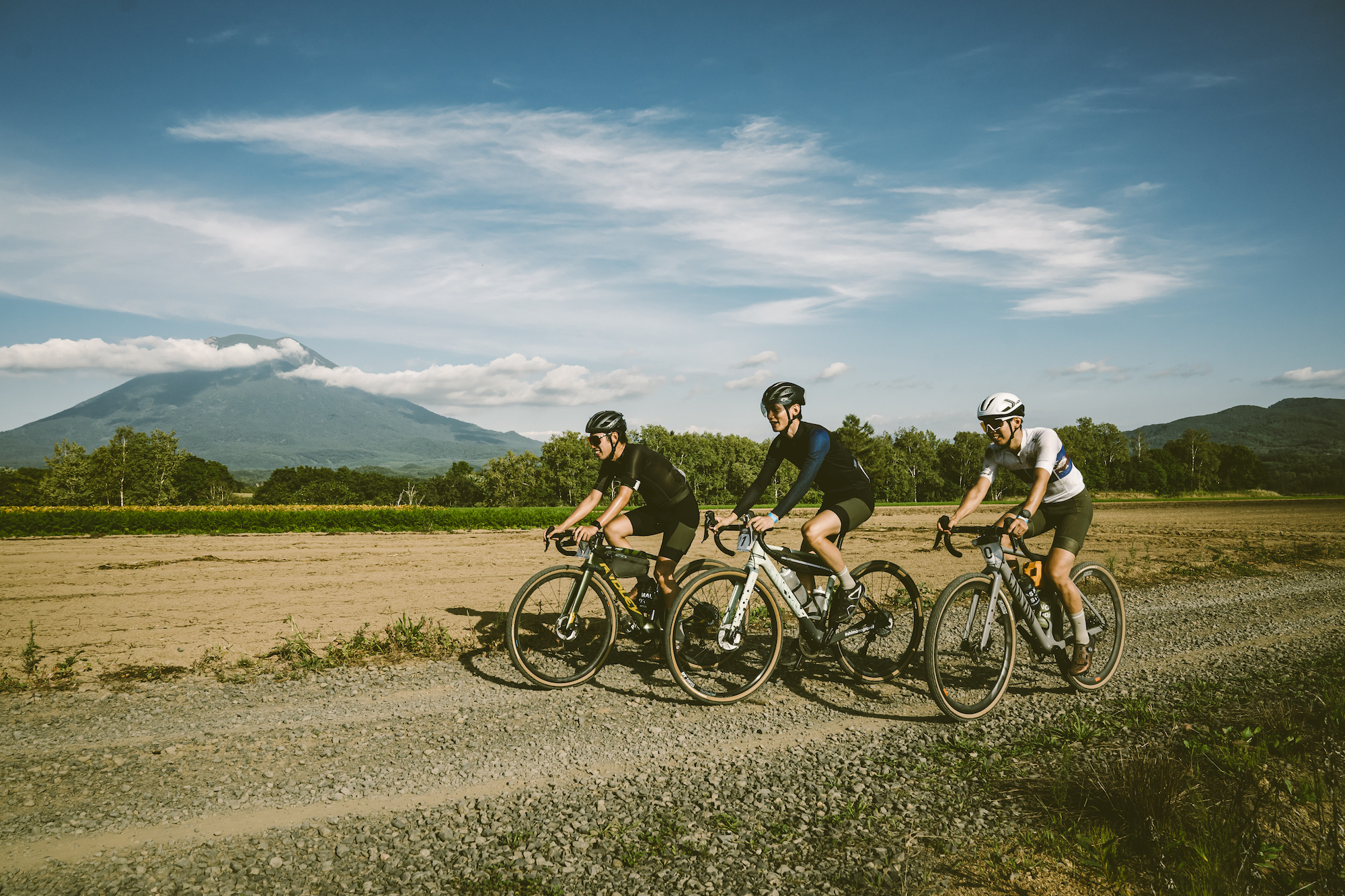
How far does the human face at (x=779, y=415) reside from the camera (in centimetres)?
568

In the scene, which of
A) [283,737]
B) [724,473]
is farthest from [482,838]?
[724,473]

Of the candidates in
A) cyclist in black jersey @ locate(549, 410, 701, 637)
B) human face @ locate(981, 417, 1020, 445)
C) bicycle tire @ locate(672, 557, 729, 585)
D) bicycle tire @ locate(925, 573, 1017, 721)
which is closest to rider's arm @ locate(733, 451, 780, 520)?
bicycle tire @ locate(672, 557, 729, 585)

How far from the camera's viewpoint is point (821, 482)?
5738 millimetres

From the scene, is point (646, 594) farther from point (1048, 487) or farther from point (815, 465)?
point (1048, 487)

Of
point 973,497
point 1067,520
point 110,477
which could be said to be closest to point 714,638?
point 973,497

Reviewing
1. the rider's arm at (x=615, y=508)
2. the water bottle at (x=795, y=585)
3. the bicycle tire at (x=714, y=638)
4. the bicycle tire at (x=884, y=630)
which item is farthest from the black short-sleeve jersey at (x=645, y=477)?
the bicycle tire at (x=884, y=630)

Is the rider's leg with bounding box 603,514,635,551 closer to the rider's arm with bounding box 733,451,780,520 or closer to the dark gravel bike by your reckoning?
the dark gravel bike

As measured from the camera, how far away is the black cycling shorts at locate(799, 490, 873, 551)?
5.62 m

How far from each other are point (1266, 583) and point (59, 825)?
587 inches

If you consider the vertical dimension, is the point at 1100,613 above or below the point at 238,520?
above

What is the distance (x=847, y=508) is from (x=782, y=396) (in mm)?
1119

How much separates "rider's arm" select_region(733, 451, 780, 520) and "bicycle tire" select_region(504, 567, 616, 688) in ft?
4.71

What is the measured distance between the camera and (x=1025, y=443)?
18.0 ft

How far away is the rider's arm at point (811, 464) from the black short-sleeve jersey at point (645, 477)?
110 cm
